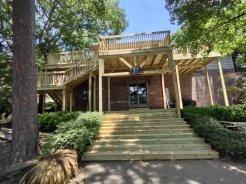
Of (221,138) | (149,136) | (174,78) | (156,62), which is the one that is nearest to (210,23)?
(174,78)

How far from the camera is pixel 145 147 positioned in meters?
11.3

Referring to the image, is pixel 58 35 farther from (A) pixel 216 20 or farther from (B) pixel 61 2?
(A) pixel 216 20

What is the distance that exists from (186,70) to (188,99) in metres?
2.11

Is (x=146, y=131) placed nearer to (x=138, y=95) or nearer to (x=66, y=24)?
(x=138, y=95)

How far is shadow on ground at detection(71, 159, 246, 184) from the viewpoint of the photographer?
8.18 meters

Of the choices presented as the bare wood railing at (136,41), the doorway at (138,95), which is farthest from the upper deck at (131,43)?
the doorway at (138,95)

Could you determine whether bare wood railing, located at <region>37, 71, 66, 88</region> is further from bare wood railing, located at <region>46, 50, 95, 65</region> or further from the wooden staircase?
the wooden staircase

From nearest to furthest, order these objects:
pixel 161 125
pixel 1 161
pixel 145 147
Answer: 1. pixel 1 161
2. pixel 145 147
3. pixel 161 125

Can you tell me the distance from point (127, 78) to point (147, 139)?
960 cm

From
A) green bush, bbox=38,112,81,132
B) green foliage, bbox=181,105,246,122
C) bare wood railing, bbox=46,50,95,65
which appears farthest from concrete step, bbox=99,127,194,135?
bare wood railing, bbox=46,50,95,65

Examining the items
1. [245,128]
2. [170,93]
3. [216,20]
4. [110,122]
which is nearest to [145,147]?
[110,122]

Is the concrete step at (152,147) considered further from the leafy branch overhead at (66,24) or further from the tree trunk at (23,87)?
the leafy branch overhead at (66,24)

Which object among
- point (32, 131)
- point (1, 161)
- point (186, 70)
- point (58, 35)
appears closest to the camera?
point (32, 131)

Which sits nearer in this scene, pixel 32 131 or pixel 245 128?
pixel 32 131
